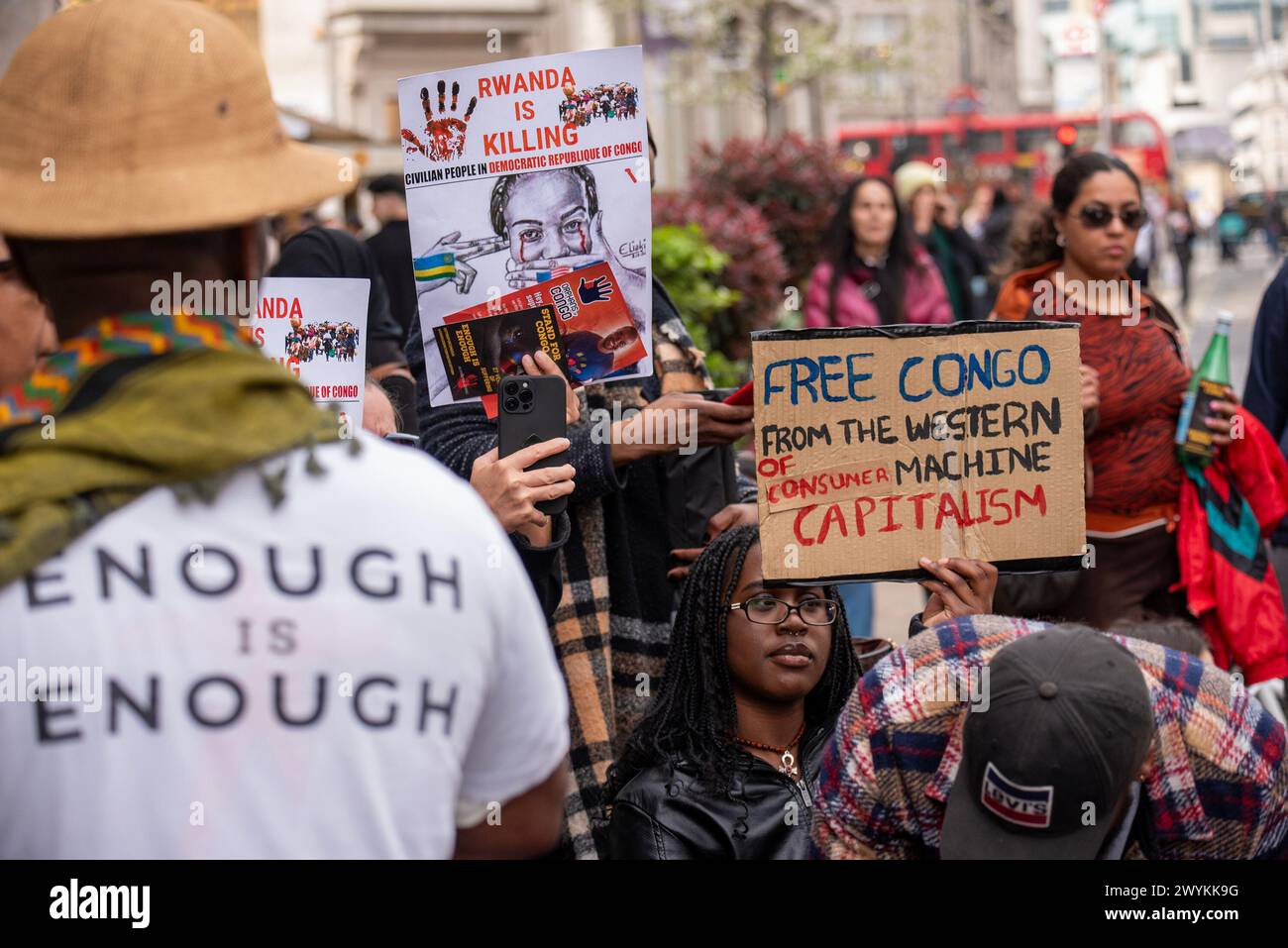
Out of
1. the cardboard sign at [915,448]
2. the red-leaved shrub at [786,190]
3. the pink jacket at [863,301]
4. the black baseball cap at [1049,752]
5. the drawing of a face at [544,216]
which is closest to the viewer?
the black baseball cap at [1049,752]

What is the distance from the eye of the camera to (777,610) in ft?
12.2

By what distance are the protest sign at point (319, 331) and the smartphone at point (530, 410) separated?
1.53 feet

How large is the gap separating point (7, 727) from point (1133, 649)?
1.61m

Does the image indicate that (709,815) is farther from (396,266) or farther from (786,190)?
(786,190)

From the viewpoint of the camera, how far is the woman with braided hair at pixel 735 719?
3512 millimetres

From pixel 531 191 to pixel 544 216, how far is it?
0.06m

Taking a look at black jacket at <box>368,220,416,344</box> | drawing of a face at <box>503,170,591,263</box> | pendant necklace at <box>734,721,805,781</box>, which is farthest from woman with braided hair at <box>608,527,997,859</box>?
black jacket at <box>368,220,416,344</box>

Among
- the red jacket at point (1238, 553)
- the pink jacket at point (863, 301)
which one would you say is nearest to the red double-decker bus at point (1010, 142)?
the pink jacket at point (863, 301)

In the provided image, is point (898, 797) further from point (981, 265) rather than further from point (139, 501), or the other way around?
point (981, 265)

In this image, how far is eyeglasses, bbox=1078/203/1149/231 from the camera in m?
5.18

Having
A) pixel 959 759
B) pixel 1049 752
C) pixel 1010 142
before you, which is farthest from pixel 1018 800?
pixel 1010 142

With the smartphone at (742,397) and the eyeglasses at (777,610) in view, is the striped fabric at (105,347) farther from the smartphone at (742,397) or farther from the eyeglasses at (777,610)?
the eyeglasses at (777,610)

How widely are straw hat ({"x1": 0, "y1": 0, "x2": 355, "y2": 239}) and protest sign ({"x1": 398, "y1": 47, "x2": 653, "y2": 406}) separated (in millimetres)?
1771

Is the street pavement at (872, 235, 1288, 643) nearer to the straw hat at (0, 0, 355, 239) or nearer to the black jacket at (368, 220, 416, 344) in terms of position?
the black jacket at (368, 220, 416, 344)
